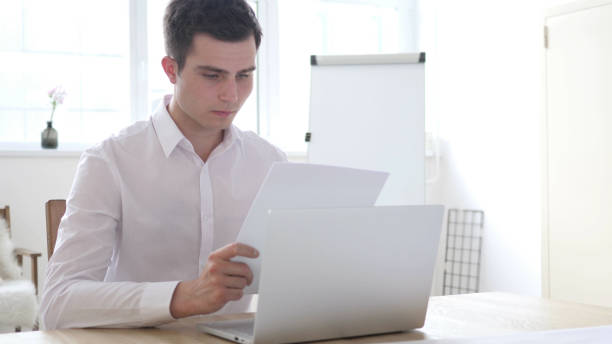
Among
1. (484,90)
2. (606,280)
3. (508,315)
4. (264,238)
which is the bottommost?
(606,280)

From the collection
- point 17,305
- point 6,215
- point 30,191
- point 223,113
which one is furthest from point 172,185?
point 30,191

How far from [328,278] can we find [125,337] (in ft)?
1.07

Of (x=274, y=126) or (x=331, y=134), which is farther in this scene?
(x=274, y=126)

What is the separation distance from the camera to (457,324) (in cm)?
115

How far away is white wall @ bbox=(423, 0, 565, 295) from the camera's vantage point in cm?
396

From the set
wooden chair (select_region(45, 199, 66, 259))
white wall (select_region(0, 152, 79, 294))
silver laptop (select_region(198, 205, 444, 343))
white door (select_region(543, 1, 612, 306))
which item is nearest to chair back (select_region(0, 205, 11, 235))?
white wall (select_region(0, 152, 79, 294))

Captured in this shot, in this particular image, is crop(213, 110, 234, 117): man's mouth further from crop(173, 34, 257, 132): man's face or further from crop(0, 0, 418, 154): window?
crop(0, 0, 418, 154): window

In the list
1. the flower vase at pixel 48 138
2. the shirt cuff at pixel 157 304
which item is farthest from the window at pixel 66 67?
the shirt cuff at pixel 157 304

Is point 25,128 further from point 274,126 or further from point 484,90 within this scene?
point 484,90

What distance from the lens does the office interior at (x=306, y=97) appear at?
12.7 feet

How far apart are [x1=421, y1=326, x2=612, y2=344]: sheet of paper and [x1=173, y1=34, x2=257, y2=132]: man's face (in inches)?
24.4

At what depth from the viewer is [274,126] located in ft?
15.0

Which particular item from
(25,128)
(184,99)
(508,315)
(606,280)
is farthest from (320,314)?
(25,128)

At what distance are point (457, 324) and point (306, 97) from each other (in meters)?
3.67
